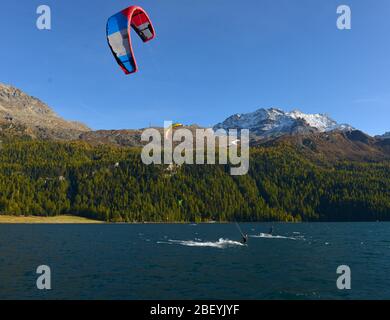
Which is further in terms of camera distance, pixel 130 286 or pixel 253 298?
pixel 130 286

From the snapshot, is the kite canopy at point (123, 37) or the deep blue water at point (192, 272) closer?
the kite canopy at point (123, 37)

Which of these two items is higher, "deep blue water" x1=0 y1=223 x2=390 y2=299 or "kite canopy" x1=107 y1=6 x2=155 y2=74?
"kite canopy" x1=107 y1=6 x2=155 y2=74

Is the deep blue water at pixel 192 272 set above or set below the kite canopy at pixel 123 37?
below

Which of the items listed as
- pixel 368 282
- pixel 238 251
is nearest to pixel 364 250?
pixel 238 251

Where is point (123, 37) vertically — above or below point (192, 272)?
above

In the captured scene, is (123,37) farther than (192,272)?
No

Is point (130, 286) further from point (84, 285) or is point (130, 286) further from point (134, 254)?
point (134, 254)

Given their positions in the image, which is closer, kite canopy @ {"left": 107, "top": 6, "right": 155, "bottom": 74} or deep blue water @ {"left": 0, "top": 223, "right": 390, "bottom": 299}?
kite canopy @ {"left": 107, "top": 6, "right": 155, "bottom": 74}

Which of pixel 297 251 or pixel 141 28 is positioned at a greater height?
pixel 141 28

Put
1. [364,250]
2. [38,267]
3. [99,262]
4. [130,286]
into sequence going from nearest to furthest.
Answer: [130,286] < [38,267] < [99,262] < [364,250]
